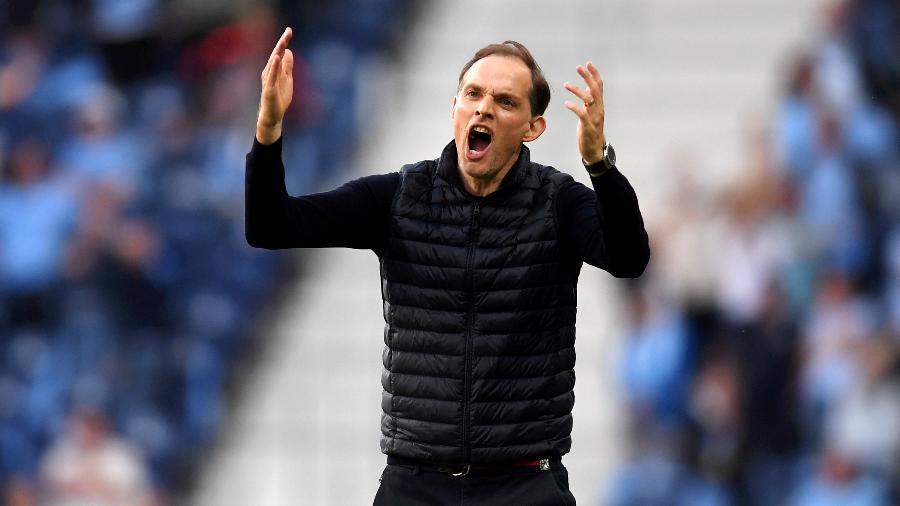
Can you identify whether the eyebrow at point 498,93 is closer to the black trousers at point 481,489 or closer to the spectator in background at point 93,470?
the black trousers at point 481,489

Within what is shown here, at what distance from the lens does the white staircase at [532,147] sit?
10.1 meters

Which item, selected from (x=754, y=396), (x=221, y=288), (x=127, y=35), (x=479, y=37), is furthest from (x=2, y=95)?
(x=754, y=396)

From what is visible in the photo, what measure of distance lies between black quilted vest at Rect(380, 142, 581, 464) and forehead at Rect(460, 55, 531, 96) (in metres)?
0.18

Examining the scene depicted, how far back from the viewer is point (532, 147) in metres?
10.4

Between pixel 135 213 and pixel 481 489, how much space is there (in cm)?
695

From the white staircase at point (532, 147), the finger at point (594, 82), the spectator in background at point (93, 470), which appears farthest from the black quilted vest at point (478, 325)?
the spectator in background at point (93, 470)

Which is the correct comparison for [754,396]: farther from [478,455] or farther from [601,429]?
[478,455]

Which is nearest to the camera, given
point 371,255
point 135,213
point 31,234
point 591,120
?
point 591,120

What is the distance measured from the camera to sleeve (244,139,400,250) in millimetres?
3910

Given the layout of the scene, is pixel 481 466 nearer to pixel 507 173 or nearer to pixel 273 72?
pixel 507 173

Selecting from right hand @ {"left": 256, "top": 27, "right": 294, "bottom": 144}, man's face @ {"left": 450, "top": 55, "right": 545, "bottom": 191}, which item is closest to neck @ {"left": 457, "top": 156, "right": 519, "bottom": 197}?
man's face @ {"left": 450, "top": 55, "right": 545, "bottom": 191}

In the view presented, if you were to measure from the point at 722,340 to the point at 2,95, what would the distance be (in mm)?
5025

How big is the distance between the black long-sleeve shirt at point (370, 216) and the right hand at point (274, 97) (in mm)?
32

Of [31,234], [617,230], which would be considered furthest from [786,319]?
[617,230]
